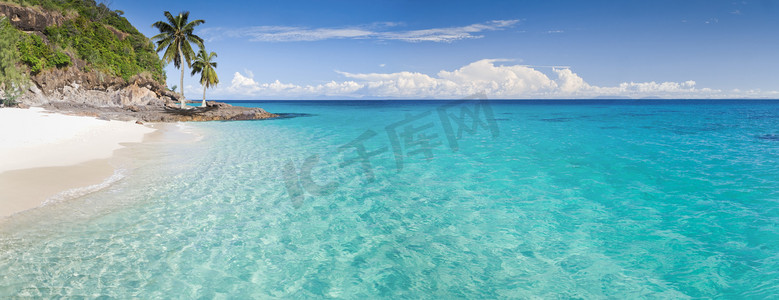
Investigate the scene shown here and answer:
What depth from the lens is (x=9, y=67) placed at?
33375mm

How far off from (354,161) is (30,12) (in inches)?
1823

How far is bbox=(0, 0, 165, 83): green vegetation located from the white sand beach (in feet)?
68.2

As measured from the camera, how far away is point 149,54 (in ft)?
201

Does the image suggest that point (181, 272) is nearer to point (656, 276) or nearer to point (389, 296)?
point (389, 296)

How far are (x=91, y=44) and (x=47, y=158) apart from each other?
143 feet

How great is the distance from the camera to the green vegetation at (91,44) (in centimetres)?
3969

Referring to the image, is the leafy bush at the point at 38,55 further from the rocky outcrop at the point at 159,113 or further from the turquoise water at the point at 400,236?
the turquoise water at the point at 400,236

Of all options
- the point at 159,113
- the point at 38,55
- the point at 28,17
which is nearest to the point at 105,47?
the point at 28,17

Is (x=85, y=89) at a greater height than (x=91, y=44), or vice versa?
(x=91, y=44)

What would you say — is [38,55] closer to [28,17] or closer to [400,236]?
[28,17]

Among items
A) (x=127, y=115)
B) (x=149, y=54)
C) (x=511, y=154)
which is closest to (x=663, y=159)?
(x=511, y=154)

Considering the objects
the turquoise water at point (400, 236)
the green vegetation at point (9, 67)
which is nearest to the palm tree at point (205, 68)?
the green vegetation at point (9, 67)

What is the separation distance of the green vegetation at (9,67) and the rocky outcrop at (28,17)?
13.9 ft

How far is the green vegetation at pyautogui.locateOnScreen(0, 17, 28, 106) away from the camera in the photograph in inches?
1288
